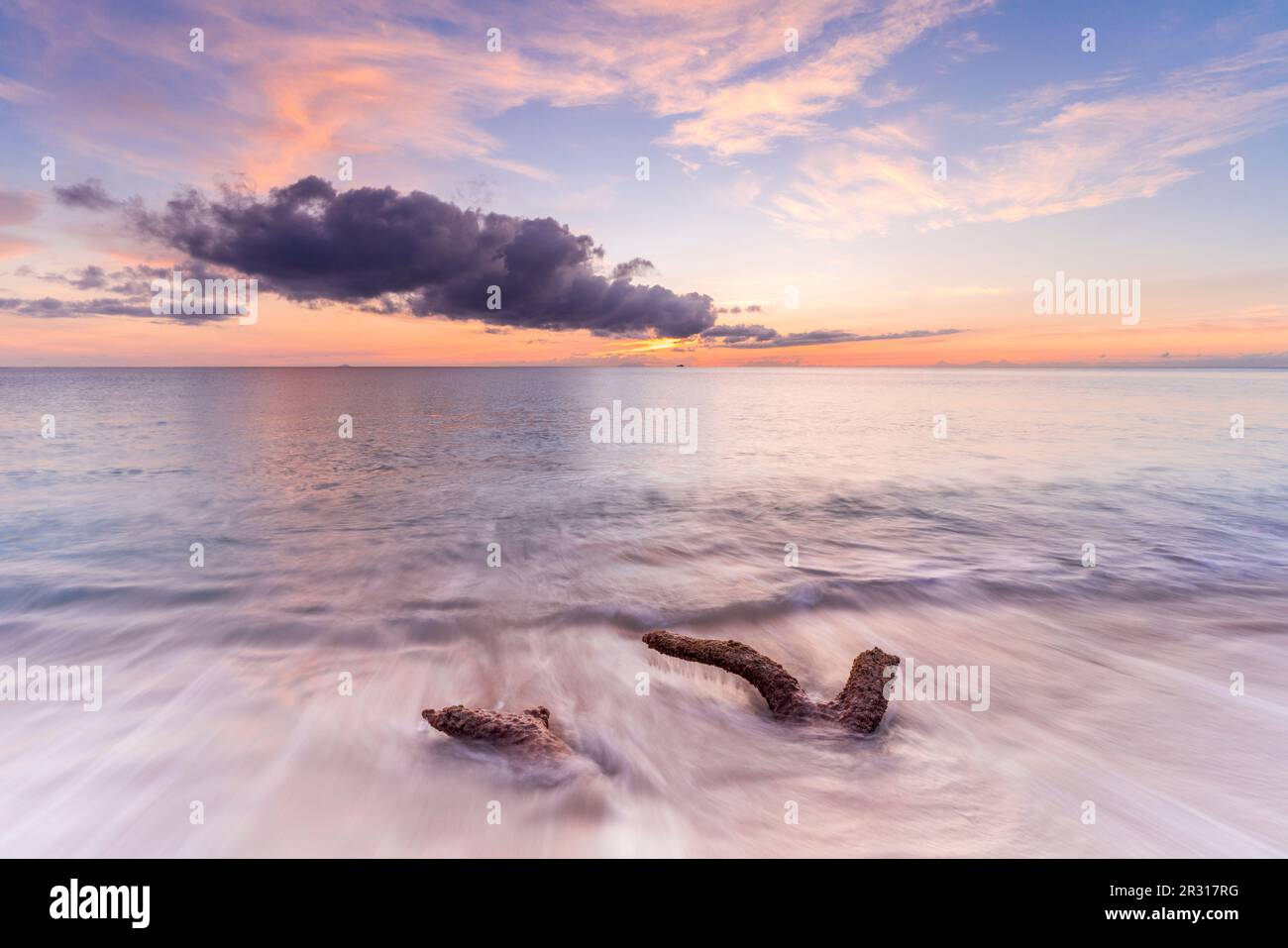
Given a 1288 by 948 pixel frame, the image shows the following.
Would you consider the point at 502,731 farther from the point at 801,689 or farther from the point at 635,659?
the point at 801,689

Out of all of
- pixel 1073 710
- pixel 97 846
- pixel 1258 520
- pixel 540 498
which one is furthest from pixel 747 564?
pixel 1258 520

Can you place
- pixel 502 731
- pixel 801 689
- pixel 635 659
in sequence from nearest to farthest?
pixel 502 731
pixel 801 689
pixel 635 659

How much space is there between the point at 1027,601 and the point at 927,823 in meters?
5.92

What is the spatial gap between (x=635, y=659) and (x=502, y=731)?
2341mm

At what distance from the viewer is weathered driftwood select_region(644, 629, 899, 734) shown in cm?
477

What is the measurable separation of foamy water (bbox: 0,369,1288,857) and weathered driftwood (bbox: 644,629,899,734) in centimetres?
20

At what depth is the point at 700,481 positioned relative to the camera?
59.8 ft

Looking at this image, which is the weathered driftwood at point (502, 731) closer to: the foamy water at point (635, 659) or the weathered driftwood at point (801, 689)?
the foamy water at point (635, 659)

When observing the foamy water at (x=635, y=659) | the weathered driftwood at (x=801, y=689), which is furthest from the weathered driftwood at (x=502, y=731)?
the weathered driftwood at (x=801, y=689)

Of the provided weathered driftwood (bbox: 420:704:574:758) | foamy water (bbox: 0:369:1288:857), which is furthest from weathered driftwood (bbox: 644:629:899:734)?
weathered driftwood (bbox: 420:704:574:758)

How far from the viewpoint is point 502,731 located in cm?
439

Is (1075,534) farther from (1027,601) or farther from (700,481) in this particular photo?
(700,481)

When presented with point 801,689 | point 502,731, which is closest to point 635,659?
point 801,689

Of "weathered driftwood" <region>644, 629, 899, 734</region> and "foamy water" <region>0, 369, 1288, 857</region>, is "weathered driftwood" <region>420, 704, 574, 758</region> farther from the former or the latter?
"weathered driftwood" <region>644, 629, 899, 734</region>
